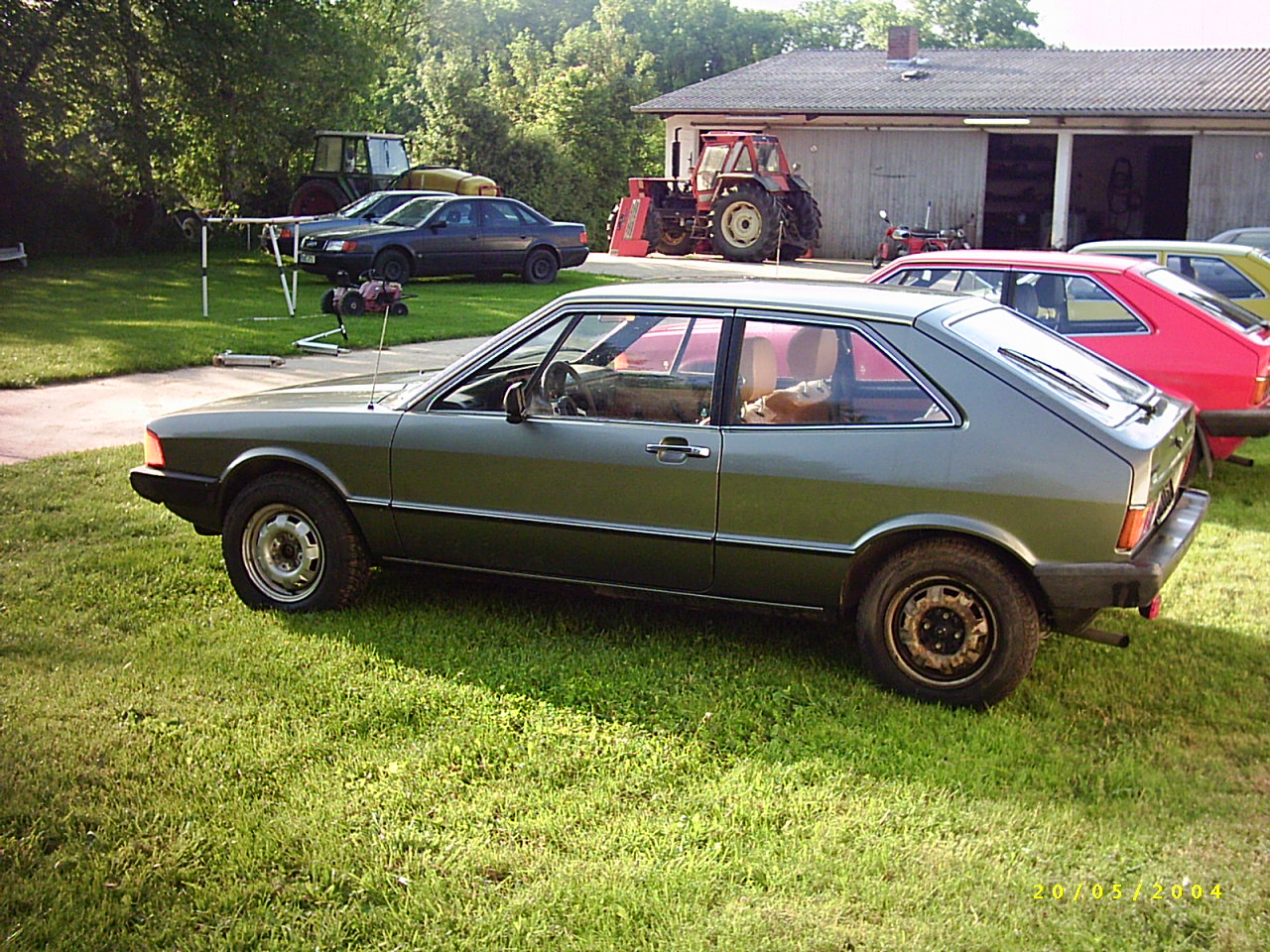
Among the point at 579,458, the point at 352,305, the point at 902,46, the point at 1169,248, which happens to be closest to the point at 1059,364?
the point at 579,458

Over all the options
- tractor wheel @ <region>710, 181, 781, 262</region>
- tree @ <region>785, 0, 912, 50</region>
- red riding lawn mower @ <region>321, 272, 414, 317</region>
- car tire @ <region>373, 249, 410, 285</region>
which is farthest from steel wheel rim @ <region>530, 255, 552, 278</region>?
tree @ <region>785, 0, 912, 50</region>

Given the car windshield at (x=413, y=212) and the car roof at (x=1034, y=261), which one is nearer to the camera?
the car roof at (x=1034, y=261)

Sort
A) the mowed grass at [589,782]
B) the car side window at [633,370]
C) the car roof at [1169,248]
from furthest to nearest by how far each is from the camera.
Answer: the car roof at [1169,248] → the car side window at [633,370] → the mowed grass at [589,782]

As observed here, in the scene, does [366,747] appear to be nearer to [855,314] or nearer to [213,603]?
[213,603]

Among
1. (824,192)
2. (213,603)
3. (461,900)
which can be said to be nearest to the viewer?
(461,900)

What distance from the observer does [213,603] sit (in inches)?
236

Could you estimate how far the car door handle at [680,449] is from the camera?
5113mm

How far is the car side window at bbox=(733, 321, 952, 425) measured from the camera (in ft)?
16.2

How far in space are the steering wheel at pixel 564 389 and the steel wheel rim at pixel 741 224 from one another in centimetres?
2351

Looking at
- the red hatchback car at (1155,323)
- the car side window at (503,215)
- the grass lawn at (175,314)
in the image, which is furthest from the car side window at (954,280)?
the car side window at (503,215)

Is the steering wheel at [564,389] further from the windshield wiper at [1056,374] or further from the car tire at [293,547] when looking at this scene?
the windshield wiper at [1056,374]

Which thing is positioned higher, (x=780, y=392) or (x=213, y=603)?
(x=780, y=392)

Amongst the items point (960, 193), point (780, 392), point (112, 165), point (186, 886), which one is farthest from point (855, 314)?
point (960, 193)

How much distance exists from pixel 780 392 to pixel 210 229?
27906 millimetres
